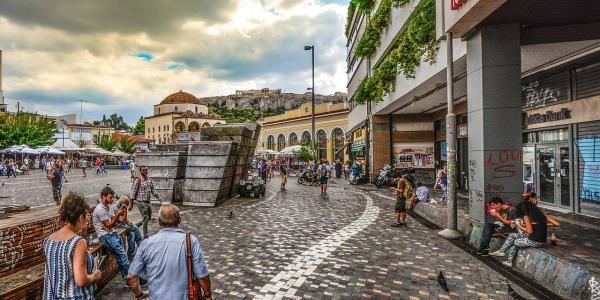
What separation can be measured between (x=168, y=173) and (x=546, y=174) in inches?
574

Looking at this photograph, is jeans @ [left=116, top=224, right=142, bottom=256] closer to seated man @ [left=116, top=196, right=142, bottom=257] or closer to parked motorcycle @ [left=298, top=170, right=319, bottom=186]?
seated man @ [left=116, top=196, right=142, bottom=257]

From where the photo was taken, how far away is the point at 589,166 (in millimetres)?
10727

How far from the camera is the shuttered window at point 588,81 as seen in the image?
10357mm

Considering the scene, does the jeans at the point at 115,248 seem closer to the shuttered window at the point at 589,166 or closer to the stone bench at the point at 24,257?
the stone bench at the point at 24,257

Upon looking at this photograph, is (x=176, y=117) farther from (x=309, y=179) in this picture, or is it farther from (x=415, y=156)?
(x=415, y=156)

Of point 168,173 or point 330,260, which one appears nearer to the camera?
point 330,260

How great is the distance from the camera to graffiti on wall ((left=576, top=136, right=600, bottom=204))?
10.4m

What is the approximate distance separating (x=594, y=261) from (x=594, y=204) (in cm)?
569

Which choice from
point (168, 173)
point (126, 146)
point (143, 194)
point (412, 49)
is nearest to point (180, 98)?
point (126, 146)

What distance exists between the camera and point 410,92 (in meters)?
16.0

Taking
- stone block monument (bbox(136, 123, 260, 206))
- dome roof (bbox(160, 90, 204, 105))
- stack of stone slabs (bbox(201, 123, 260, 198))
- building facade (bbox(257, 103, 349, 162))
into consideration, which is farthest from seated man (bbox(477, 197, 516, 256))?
dome roof (bbox(160, 90, 204, 105))

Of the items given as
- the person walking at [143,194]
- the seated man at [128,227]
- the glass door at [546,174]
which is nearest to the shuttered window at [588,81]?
the glass door at [546,174]

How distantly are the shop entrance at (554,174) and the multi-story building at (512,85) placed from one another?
0.03 metres

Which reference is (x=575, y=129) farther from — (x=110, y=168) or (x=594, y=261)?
(x=110, y=168)
